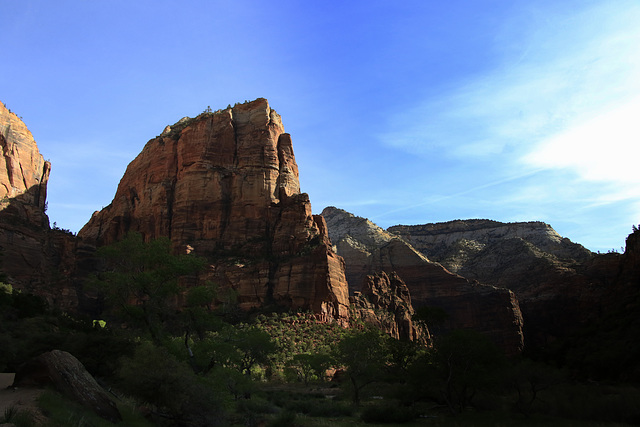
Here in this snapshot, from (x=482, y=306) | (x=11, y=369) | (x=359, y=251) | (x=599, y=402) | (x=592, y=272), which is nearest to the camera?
(x=11, y=369)

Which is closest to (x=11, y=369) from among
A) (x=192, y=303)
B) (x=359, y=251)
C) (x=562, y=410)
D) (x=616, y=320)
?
(x=192, y=303)

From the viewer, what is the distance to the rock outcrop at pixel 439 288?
4122 inches

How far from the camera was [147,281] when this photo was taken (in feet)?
90.4

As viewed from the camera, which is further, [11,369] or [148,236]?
[148,236]

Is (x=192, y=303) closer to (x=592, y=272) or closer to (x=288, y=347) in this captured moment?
(x=288, y=347)

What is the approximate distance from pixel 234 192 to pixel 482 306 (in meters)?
58.8

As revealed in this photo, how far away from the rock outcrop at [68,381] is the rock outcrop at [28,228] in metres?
51.3

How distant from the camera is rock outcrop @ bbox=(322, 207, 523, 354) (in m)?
105

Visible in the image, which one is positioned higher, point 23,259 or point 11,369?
point 23,259

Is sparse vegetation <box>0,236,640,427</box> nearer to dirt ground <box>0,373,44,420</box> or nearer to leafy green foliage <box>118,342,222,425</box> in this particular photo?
leafy green foliage <box>118,342,222,425</box>

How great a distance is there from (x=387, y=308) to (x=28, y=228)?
59410mm

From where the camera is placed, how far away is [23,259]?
70.4 m

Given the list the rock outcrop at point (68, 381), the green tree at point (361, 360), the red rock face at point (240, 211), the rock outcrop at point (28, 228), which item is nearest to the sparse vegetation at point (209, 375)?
the green tree at point (361, 360)

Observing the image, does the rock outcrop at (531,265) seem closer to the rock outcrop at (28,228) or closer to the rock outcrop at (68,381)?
the rock outcrop at (28,228)
